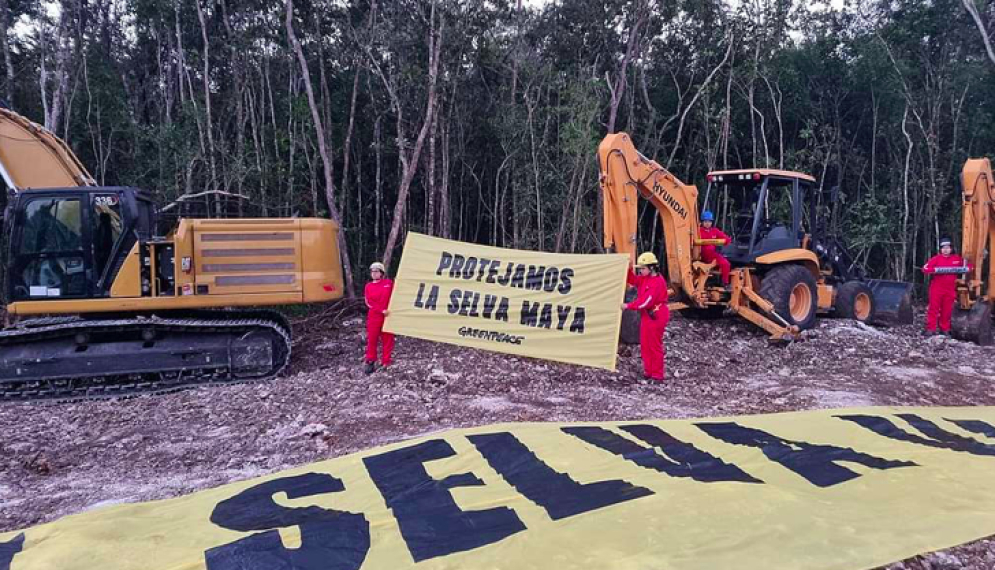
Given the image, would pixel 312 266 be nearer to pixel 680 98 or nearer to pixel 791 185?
pixel 791 185

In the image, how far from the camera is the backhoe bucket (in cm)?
1219

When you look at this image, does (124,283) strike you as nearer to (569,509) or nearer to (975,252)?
(569,509)

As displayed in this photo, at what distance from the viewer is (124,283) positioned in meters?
7.45

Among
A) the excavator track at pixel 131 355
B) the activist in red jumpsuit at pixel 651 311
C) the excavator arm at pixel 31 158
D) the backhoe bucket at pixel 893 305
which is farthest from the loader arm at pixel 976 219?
the excavator arm at pixel 31 158

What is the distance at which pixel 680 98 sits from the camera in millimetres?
17281

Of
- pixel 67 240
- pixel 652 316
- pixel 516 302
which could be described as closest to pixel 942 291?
pixel 652 316

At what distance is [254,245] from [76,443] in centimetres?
284

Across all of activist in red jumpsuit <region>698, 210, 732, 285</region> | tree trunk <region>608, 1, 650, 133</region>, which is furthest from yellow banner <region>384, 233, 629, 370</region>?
tree trunk <region>608, 1, 650, 133</region>

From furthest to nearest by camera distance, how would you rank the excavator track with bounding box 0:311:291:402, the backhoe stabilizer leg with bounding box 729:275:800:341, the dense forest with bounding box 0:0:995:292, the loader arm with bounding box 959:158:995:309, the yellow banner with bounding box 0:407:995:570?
the dense forest with bounding box 0:0:995:292
the loader arm with bounding box 959:158:995:309
the backhoe stabilizer leg with bounding box 729:275:800:341
the excavator track with bounding box 0:311:291:402
the yellow banner with bounding box 0:407:995:570

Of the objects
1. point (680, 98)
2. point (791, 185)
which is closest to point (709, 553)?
point (791, 185)

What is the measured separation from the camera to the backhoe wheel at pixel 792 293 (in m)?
9.91

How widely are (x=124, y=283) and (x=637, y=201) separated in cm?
642

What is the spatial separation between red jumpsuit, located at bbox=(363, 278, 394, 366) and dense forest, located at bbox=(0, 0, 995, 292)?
6.09 meters

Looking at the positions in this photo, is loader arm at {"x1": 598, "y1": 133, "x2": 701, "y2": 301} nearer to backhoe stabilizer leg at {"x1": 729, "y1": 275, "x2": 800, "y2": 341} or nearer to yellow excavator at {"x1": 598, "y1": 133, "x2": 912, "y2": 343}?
yellow excavator at {"x1": 598, "y1": 133, "x2": 912, "y2": 343}
